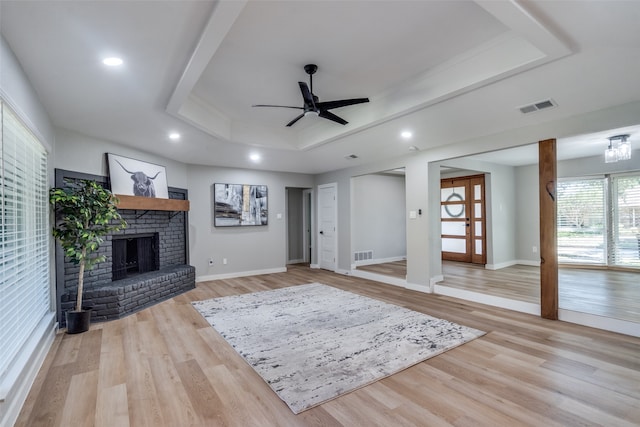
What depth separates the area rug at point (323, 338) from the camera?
2311 mm

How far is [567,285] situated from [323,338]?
4376 mm

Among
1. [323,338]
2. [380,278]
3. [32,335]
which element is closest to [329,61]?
[323,338]

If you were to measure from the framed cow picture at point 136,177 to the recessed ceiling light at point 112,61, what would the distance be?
2.36 meters

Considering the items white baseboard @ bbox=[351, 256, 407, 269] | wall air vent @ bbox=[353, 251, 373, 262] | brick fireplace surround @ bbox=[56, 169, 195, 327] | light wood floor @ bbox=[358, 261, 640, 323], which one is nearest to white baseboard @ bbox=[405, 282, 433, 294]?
light wood floor @ bbox=[358, 261, 640, 323]

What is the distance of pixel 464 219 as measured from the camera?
764 centimetres

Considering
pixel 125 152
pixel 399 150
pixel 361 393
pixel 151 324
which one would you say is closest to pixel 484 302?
pixel 399 150

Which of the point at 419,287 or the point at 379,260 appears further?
the point at 379,260

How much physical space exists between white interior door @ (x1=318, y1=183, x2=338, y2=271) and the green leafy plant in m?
4.42

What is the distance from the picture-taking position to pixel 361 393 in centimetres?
213

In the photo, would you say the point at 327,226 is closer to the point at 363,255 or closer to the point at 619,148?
the point at 363,255

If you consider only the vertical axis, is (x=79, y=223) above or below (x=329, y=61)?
below

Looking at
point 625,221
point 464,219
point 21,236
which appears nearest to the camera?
point 21,236

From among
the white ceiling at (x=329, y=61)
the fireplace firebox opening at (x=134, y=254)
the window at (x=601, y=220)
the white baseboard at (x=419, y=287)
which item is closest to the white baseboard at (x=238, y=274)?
the fireplace firebox opening at (x=134, y=254)

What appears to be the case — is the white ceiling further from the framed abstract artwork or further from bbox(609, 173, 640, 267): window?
bbox(609, 173, 640, 267): window
